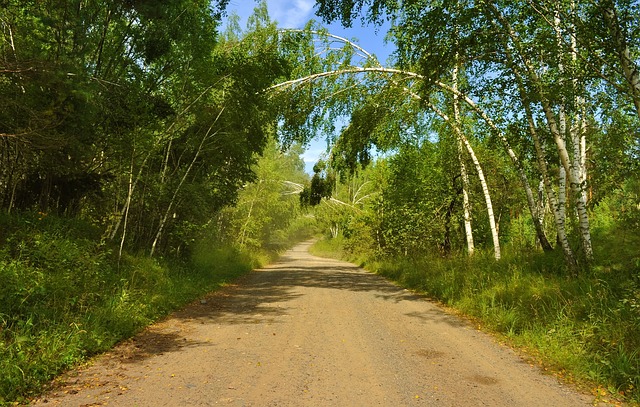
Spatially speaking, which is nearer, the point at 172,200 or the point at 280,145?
the point at 172,200

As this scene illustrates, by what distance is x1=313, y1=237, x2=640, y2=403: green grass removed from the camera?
4.81 meters

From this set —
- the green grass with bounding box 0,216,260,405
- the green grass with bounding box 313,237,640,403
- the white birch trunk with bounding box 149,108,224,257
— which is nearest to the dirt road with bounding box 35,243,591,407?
the green grass with bounding box 0,216,260,405

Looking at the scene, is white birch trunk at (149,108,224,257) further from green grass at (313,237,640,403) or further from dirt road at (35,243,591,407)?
green grass at (313,237,640,403)

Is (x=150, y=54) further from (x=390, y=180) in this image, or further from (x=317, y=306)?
(x=390, y=180)

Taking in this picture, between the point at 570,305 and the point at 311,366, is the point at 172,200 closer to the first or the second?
the point at 311,366

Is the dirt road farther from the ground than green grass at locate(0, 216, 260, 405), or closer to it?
closer to it

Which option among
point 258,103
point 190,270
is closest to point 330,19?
point 258,103

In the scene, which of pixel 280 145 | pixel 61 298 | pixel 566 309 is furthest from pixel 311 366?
pixel 280 145

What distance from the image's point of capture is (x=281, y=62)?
12.6 metres

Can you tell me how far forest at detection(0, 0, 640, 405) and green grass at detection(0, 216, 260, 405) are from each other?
3 cm

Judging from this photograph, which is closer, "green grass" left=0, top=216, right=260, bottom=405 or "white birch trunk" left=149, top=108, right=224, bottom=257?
"green grass" left=0, top=216, right=260, bottom=405

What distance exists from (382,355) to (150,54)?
30.1 feet

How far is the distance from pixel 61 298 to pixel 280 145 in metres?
9.54

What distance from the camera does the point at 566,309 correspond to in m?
6.41
